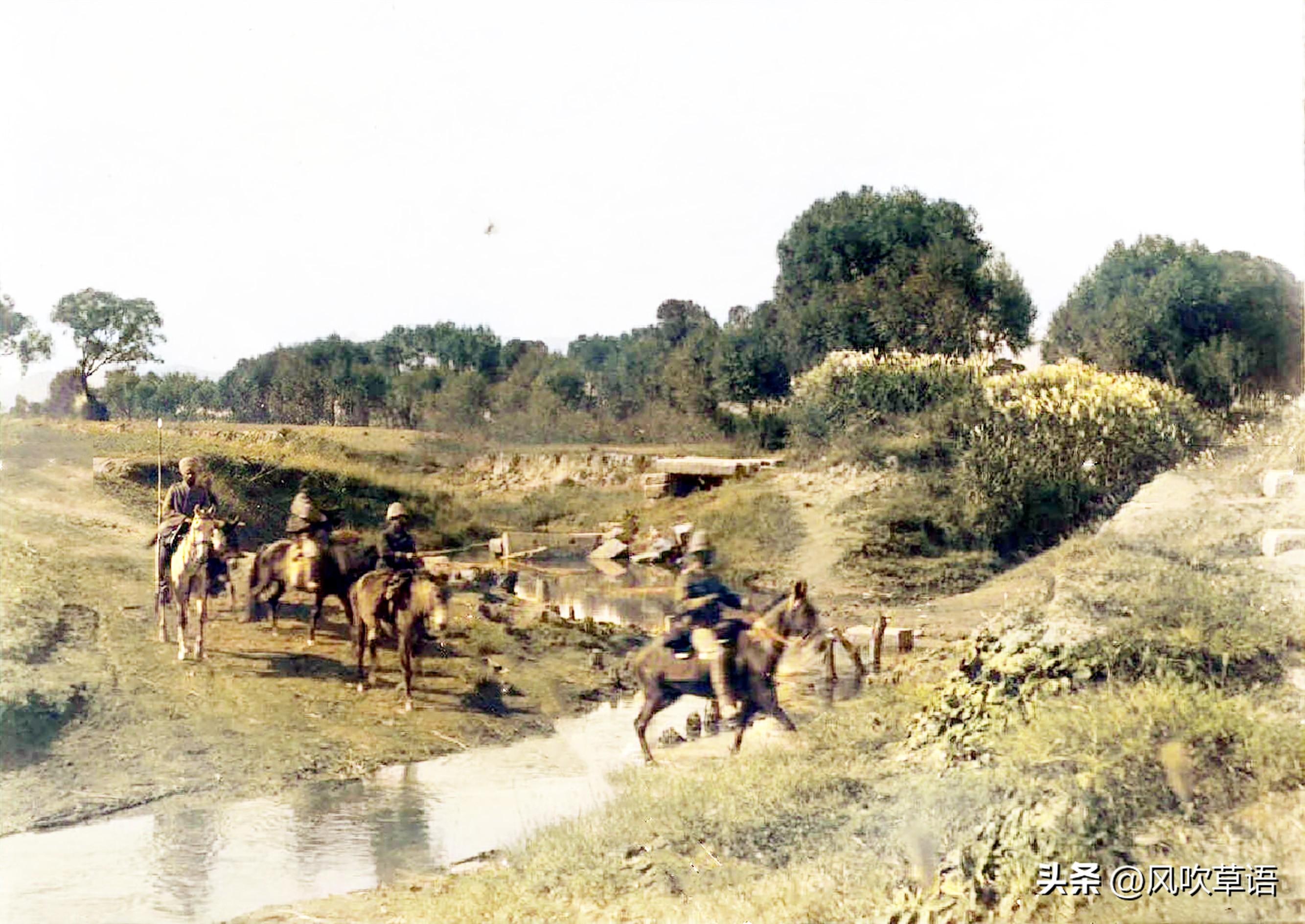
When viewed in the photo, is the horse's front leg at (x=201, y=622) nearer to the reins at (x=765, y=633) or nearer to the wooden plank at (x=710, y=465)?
the wooden plank at (x=710, y=465)

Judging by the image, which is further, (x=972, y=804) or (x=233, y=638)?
(x=233, y=638)

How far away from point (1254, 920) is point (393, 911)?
409cm

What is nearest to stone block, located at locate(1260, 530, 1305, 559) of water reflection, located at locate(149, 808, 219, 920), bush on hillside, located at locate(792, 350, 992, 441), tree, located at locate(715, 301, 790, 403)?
bush on hillside, located at locate(792, 350, 992, 441)

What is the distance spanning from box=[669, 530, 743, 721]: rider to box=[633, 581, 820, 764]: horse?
46 millimetres

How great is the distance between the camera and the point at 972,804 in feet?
22.6

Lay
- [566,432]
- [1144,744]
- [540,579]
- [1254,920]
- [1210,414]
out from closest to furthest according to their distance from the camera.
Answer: [1254,920], [1144,744], [1210,414], [566,432], [540,579]

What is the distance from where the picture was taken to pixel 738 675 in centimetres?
→ 813

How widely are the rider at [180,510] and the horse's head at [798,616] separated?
3.90 metres

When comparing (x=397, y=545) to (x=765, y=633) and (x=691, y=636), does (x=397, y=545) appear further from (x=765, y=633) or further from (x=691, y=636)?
(x=765, y=633)

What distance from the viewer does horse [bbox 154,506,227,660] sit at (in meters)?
9.27

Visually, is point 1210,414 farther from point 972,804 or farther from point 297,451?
point 297,451

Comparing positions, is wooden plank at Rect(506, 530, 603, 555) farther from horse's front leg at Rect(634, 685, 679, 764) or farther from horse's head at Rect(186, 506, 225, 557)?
horse's head at Rect(186, 506, 225, 557)

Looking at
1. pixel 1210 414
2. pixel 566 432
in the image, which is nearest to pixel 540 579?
pixel 566 432

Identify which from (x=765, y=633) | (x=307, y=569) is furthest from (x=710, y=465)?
(x=307, y=569)
